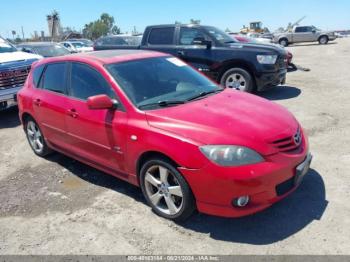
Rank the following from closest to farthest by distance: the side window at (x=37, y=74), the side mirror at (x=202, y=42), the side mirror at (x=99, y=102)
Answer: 1. the side mirror at (x=99, y=102)
2. the side window at (x=37, y=74)
3. the side mirror at (x=202, y=42)

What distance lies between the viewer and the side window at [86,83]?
4.03m

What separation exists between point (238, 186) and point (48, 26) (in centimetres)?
6702

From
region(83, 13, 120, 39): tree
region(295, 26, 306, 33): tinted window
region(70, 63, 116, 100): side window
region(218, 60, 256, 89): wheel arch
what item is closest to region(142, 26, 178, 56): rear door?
region(218, 60, 256, 89): wheel arch

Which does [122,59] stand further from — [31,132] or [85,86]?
[31,132]

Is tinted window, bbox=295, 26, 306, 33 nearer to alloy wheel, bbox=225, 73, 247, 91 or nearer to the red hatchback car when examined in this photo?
alloy wheel, bbox=225, 73, 247, 91

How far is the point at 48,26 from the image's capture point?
6281cm

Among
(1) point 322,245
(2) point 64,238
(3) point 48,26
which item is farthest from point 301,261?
(3) point 48,26

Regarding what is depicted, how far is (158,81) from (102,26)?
378 ft

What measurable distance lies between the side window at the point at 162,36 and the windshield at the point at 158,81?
497 centimetres

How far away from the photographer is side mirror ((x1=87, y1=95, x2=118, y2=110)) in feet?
12.1

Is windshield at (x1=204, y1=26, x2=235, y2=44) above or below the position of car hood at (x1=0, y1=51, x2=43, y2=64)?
above

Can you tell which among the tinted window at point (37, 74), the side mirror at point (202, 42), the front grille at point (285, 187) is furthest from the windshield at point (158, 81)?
the side mirror at point (202, 42)

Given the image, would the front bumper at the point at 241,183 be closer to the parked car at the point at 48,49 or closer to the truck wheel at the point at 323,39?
the parked car at the point at 48,49

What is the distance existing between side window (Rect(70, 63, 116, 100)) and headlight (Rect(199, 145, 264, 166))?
138 centimetres
